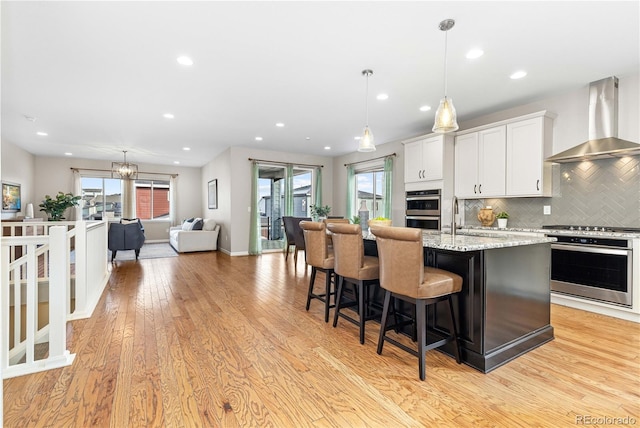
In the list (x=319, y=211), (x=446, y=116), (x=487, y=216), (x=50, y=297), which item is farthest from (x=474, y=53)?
(x=319, y=211)

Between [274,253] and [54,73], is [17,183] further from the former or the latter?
[274,253]

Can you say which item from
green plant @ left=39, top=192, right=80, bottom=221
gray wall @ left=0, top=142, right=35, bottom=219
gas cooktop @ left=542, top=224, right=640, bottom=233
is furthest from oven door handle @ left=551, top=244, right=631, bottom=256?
green plant @ left=39, top=192, right=80, bottom=221

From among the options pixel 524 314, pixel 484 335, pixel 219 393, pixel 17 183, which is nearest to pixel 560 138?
pixel 524 314

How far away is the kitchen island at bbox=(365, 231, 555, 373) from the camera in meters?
2.22

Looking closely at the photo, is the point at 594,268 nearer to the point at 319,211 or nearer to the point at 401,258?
the point at 401,258

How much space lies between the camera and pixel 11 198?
21.5 ft

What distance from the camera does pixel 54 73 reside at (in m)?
3.35

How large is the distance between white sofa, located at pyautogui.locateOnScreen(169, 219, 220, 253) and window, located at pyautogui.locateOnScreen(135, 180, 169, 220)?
2.90 metres

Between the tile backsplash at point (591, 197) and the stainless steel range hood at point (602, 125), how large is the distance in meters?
0.18

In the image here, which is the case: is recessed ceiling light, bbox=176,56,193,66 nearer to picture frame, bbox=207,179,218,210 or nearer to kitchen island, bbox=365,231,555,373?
kitchen island, bbox=365,231,555,373

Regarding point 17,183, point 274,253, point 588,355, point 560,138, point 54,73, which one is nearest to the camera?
point 588,355

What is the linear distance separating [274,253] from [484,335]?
6.04 meters

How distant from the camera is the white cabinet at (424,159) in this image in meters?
5.06

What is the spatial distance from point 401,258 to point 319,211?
5770 millimetres
